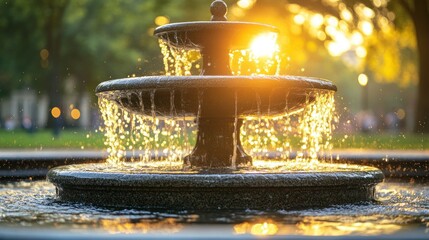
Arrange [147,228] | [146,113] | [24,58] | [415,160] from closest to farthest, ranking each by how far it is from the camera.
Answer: [147,228], [146,113], [415,160], [24,58]

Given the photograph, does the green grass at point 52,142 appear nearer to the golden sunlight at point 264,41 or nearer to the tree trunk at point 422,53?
the golden sunlight at point 264,41

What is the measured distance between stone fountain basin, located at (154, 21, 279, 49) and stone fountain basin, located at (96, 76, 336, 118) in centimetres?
91

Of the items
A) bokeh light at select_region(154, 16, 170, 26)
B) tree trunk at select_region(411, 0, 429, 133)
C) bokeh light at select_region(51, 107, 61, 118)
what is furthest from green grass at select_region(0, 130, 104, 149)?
bokeh light at select_region(154, 16, 170, 26)

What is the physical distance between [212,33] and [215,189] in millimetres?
2975

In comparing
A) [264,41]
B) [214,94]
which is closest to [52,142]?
[264,41]

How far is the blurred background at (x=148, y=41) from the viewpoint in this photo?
29516mm

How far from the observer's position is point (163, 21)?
46094mm

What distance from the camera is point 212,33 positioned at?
1068 centimetres

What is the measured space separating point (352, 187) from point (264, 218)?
1.71m

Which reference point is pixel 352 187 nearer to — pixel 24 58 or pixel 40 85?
pixel 24 58

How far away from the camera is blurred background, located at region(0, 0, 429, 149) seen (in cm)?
2952

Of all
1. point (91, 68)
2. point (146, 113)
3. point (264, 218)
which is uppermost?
point (91, 68)

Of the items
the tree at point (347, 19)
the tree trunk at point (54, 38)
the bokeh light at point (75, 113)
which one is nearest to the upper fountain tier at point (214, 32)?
the tree at point (347, 19)

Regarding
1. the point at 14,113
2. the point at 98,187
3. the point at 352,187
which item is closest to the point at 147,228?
the point at 98,187
